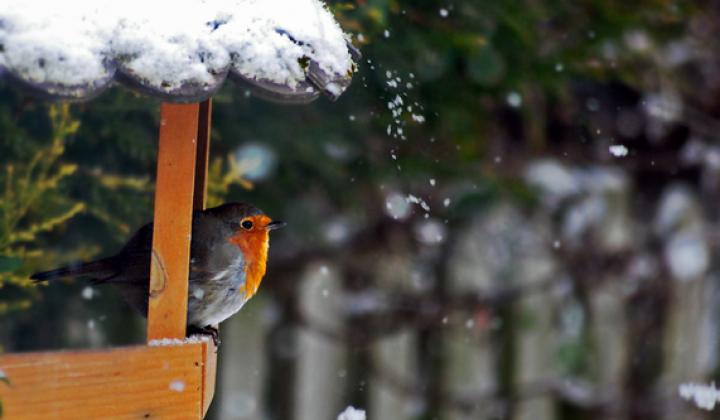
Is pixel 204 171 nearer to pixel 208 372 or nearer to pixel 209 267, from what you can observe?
pixel 209 267

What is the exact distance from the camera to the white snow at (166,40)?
1.08m

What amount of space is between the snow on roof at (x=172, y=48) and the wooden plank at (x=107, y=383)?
0.41 metres

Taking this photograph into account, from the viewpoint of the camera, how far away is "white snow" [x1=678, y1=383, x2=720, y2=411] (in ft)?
11.9

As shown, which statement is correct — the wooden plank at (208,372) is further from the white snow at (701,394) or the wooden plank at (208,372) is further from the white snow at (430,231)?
the white snow at (701,394)

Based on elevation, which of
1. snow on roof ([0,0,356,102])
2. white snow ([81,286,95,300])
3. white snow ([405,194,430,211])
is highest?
snow on roof ([0,0,356,102])

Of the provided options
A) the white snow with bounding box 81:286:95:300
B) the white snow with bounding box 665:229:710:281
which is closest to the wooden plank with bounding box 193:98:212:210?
the white snow with bounding box 81:286:95:300

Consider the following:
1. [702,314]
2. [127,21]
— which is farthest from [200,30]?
[702,314]

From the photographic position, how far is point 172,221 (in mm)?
1401

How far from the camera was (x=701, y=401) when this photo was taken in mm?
3619

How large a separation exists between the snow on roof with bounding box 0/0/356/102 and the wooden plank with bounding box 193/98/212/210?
41 cm

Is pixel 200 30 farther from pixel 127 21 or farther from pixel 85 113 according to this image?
pixel 85 113

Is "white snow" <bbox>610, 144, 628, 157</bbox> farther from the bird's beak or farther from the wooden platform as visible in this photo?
the wooden platform

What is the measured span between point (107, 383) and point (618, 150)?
8.75 ft

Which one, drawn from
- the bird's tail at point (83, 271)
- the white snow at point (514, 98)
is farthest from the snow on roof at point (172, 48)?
the white snow at point (514, 98)
